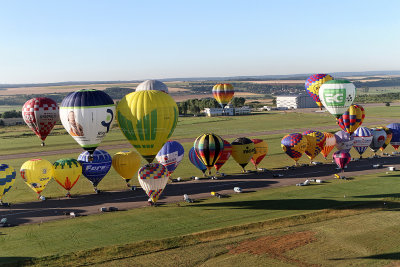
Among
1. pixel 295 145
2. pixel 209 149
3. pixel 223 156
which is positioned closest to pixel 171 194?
pixel 209 149

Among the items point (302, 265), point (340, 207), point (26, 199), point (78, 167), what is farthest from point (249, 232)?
point (26, 199)

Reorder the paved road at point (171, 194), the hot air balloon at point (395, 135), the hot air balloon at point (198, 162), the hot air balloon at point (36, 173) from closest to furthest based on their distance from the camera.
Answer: the paved road at point (171, 194), the hot air balloon at point (36, 173), the hot air balloon at point (198, 162), the hot air balloon at point (395, 135)

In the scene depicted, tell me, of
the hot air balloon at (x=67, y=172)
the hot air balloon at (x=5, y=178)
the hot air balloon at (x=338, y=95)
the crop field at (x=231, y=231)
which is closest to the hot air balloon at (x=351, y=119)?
the hot air balloon at (x=338, y=95)

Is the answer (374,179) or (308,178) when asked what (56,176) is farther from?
(374,179)

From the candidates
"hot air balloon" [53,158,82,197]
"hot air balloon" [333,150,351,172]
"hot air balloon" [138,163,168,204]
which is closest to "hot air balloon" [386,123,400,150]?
"hot air balloon" [333,150,351,172]

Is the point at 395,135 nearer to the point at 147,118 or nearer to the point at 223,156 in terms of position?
the point at 223,156

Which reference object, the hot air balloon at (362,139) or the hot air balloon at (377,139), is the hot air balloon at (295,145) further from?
the hot air balloon at (377,139)

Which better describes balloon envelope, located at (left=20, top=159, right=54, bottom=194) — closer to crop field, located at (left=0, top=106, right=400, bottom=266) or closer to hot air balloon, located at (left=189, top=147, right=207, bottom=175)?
crop field, located at (left=0, top=106, right=400, bottom=266)
